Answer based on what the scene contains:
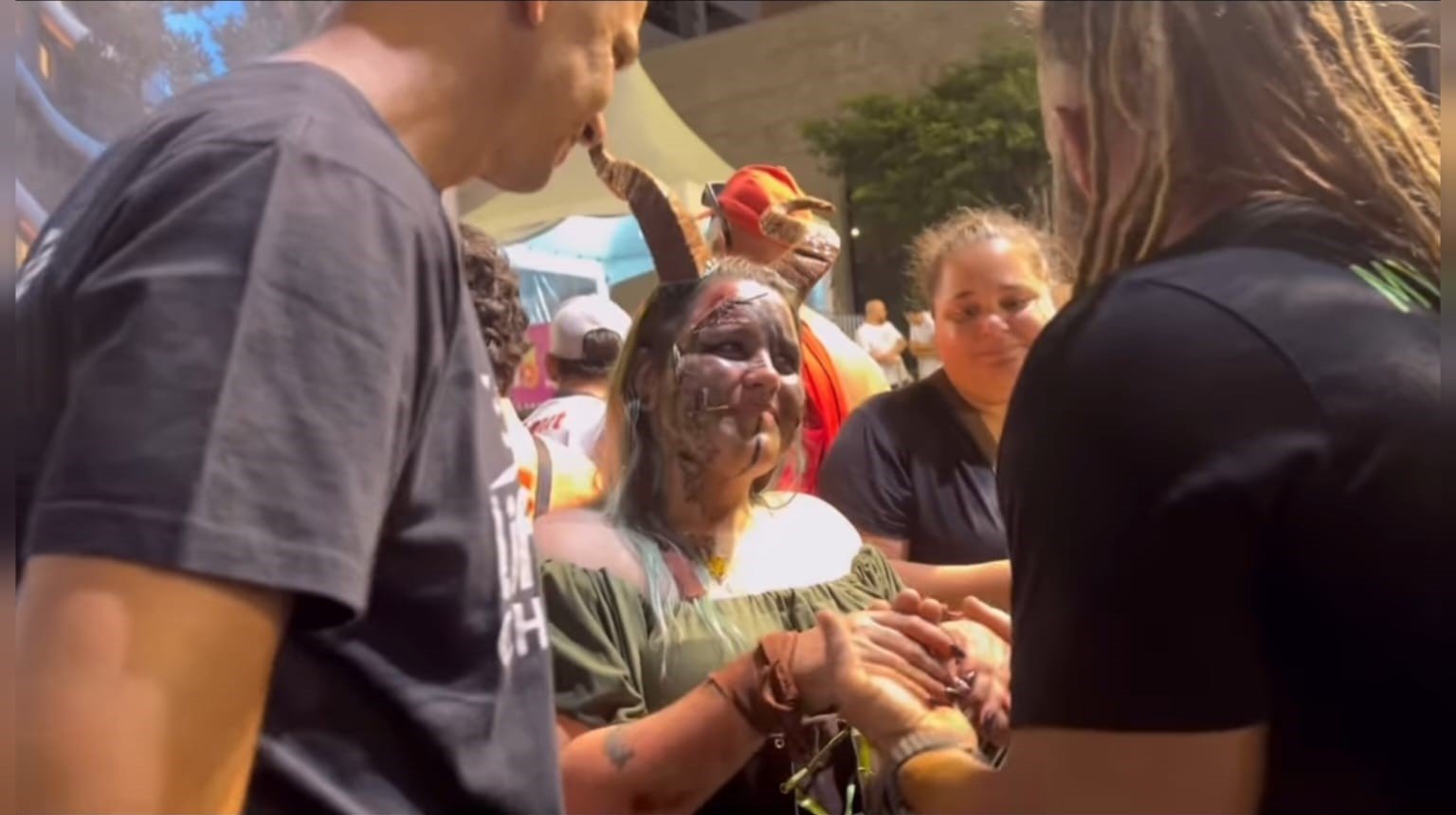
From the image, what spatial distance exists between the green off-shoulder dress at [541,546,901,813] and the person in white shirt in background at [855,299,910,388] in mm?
129

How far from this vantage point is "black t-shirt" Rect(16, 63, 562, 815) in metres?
0.34

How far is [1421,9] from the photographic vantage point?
1.54 feet

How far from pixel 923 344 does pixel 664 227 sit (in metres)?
0.15

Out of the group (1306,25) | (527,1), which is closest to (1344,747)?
(1306,25)

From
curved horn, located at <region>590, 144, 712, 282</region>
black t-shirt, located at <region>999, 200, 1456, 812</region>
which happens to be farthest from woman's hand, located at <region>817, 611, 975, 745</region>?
curved horn, located at <region>590, 144, 712, 282</region>

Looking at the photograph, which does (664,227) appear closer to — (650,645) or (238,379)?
(650,645)

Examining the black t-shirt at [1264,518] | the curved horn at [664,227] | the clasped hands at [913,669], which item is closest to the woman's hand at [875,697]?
the clasped hands at [913,669]

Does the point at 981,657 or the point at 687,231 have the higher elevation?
the point at 687,231

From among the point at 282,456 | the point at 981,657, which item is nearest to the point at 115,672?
the point at 282,456

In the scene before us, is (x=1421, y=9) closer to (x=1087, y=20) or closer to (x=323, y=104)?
(x=1087, y=20)

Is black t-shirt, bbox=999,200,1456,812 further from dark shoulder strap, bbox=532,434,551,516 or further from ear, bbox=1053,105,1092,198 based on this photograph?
dark shoulder strap, bbox=532,434,551,516

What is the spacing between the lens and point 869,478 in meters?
0.74

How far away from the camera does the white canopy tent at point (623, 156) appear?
0.59 m

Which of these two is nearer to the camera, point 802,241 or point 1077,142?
point 1077,142
